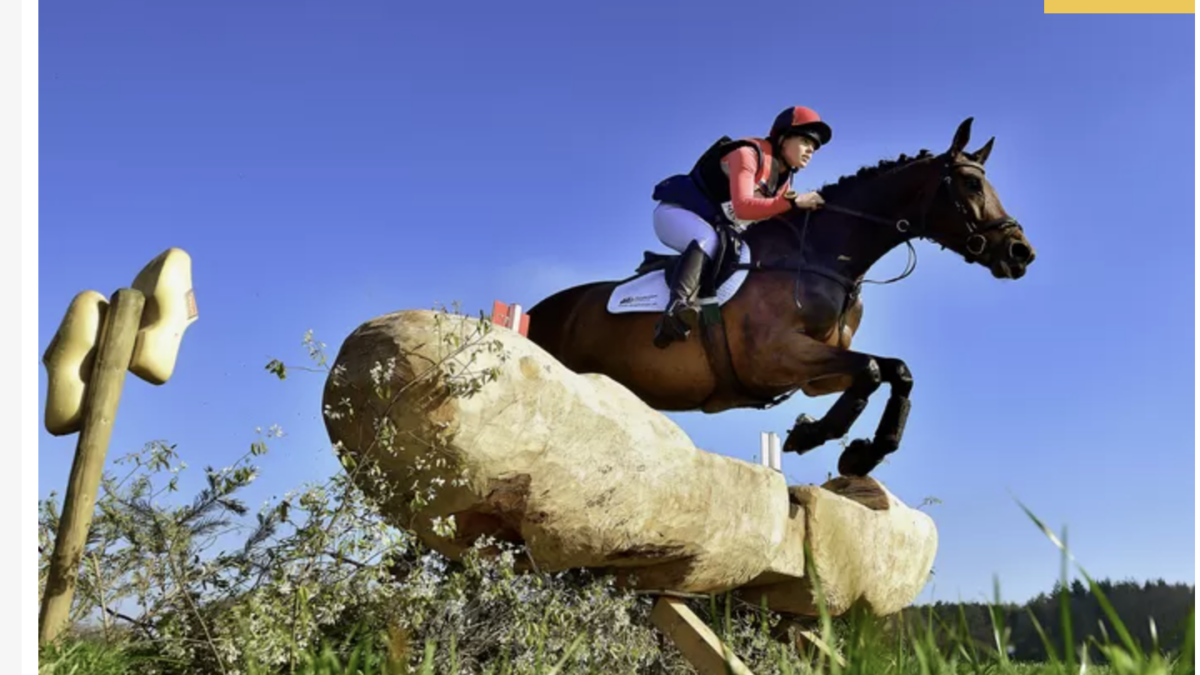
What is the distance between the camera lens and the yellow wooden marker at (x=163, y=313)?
352cm

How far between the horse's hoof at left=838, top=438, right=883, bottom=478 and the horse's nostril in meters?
1.36

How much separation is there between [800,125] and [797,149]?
14 cm

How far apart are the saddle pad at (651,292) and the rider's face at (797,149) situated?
2.01ft

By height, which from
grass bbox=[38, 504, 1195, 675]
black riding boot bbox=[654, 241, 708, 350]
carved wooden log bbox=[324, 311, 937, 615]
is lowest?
grass bbox=[38, 504, 1195, 675]

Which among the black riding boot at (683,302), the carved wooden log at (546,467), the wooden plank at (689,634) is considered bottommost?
the wooden plank at (689,634)

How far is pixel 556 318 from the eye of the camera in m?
6.28

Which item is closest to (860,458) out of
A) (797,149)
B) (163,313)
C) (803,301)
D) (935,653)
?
(803,301)

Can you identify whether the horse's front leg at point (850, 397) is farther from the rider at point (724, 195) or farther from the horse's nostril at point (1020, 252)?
the horse's nostril at point (1020, 252)

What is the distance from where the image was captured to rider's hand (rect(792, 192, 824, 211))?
5.73 m

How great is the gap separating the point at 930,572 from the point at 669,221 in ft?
10.7

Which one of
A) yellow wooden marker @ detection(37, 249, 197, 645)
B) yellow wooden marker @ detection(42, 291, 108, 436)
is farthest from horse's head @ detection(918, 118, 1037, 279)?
yellow wooden marker @ detection(42, 291, 108, 436)

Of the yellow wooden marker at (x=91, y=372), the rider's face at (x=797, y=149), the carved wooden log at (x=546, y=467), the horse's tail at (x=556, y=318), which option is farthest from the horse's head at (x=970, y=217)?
the yellow wooden marker at (x=91, y=372)

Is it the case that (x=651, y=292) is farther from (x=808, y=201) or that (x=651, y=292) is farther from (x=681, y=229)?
(x=808, y=201)

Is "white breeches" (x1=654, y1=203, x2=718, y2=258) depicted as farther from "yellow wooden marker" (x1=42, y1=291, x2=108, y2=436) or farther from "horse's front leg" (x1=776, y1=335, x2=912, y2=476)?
"yellow wooden marker" (x1=42, y1=291, x2=108, y2=436)
